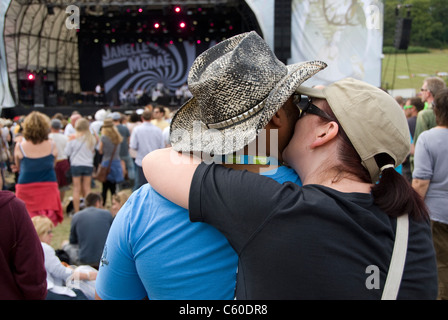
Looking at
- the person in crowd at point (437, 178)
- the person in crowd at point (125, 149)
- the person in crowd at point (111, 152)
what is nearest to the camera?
the person in crowd at point (437, 178)

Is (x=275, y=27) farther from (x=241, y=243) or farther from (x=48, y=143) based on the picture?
(x=241, y=243)

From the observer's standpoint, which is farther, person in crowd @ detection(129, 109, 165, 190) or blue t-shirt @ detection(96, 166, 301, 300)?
person in crowd @ detection(129, 109, 165, 190)

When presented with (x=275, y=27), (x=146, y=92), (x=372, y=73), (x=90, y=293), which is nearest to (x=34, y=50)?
(x=146, y=92)

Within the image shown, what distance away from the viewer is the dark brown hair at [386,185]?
86 centimetres

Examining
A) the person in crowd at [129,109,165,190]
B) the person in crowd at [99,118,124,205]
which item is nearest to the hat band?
the person in crowd at [129,109,165,190]

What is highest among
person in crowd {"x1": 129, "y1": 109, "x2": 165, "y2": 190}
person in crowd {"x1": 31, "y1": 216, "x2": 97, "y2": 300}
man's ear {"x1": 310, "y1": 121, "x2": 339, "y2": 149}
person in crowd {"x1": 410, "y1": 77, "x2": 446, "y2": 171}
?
man's ear {"x1": 310, "y1": 121, "x2": 339, "y2": 149}

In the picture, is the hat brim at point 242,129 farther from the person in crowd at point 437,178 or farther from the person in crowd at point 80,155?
the person in crowd at point 80,155

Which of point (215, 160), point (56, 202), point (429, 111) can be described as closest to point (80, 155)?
point (56, 202)

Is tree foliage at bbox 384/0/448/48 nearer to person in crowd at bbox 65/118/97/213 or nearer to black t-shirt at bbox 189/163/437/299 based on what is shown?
person in crowd at bbox 65/118/97/213

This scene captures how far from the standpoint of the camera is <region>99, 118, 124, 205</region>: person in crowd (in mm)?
5846

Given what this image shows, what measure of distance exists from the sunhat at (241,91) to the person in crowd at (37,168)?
3938 millimetres

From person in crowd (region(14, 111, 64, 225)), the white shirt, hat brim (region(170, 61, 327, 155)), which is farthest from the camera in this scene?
person in crowd (region(14, 111, 64, 225))

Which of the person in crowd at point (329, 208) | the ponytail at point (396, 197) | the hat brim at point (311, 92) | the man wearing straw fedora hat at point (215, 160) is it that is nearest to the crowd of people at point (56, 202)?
the man wearing straw fedora hat at point (215, 160)

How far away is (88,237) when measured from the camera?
3373 millimetres
